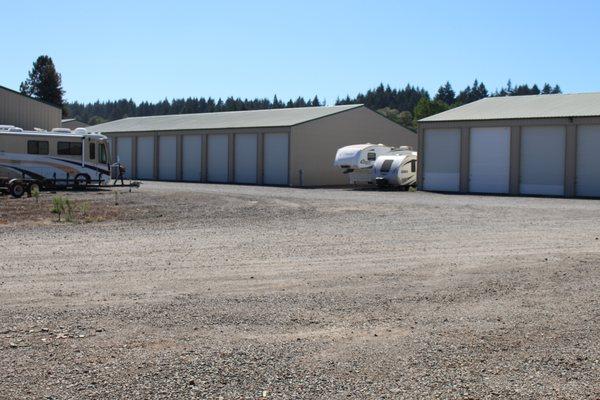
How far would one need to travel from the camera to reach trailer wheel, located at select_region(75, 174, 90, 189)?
34.5m

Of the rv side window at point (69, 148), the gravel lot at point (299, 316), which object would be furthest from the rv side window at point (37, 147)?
the gravel lot at point (299, 316)

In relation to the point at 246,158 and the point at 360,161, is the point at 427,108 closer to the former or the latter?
the point at 246,158

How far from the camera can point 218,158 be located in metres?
49.1

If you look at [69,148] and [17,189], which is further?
[69,148]

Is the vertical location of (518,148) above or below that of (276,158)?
above

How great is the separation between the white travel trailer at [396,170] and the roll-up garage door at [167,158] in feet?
54.8

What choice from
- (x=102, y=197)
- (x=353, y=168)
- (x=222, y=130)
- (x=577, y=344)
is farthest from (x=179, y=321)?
(x=222, y=130)

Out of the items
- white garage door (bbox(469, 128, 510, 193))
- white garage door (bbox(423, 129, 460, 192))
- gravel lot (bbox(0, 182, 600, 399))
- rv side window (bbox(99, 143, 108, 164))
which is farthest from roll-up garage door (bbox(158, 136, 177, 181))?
gravel lot (bbox(0, 182, 600, 399))

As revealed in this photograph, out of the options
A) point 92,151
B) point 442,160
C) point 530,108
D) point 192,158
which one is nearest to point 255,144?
point 192,158

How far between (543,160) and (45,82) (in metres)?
62.3

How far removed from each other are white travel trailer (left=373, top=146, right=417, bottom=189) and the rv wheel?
1908 centimetres

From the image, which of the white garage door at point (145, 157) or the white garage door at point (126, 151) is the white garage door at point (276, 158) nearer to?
the white garage door at point (145, 157)

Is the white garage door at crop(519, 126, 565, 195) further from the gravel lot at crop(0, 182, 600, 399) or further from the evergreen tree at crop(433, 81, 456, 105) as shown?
the evergreen tree at crop(433, 81, 456, 105)

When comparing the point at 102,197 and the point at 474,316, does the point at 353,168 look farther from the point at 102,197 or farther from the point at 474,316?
the point at 474,316
